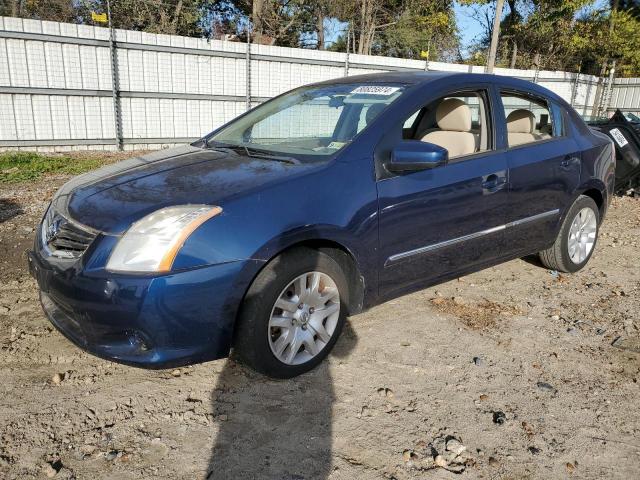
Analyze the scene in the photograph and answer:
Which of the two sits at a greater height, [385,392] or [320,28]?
[320,28]

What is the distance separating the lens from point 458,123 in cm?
384

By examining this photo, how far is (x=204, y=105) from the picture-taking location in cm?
1189

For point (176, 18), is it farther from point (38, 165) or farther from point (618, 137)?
point (618, 137)

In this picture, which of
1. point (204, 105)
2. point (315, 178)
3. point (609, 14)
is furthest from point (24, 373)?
point (609, 14)

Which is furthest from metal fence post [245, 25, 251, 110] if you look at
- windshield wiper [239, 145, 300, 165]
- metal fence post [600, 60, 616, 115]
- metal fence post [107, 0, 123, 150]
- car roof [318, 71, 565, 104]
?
metal fence post [600, 60, 616, 115]

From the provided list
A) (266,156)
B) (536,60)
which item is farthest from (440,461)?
(536,60)

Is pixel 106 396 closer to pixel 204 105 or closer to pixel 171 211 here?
pixel 171 211

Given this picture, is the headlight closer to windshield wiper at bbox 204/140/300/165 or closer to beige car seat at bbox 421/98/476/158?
windshield wiper at bbox 204/140/300/165

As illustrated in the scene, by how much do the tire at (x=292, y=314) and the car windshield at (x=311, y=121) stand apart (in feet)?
2.19

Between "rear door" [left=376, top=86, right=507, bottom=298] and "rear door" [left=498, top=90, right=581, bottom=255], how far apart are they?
130 millimetres

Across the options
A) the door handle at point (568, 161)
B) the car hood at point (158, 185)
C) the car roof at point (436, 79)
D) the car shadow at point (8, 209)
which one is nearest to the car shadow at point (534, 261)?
the door handle at point (568, 161)

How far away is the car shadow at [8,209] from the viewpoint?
578cm

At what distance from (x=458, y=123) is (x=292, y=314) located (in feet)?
6.32

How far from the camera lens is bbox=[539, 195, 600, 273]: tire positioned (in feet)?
14.6
